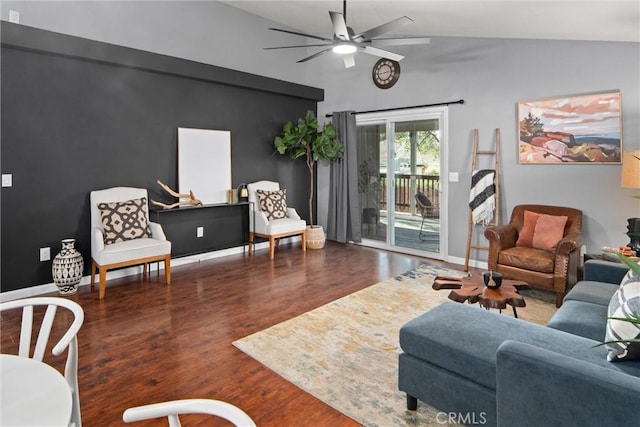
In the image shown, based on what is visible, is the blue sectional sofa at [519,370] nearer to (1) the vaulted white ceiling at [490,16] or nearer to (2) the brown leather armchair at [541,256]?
(2) the brown leather armchair at [541,256]

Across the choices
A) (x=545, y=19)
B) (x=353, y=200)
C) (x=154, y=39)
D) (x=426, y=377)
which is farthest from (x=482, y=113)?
(x=154, y=39)

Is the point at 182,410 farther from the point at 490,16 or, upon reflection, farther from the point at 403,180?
the point at 403,180

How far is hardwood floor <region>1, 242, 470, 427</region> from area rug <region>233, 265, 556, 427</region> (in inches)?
3.9

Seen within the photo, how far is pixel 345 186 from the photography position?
6570 mm

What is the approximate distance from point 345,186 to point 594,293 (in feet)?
14.2

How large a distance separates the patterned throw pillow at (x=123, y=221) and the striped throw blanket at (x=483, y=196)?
4.09 meters

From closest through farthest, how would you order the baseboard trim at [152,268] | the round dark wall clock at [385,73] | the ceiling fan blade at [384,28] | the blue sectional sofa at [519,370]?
the blue sectional sofa at [519,370] < the ceiling fan blade at [384,28] < the baseboard trim at [152,268] < the round dark wall clock at [385,73]

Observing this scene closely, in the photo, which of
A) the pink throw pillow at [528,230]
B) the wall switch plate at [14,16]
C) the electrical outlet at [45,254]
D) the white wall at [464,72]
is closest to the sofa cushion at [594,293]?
the pink throw pillow at [528,230]

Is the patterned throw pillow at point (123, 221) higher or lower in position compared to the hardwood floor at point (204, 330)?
higher

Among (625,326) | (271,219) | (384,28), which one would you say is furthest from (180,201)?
(625,326)

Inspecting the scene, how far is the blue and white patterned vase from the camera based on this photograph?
12.9 feet

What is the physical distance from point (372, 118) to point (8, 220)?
493 cm

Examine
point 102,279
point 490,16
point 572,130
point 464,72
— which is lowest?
point 102,279

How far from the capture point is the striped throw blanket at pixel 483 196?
4867 millimetres
